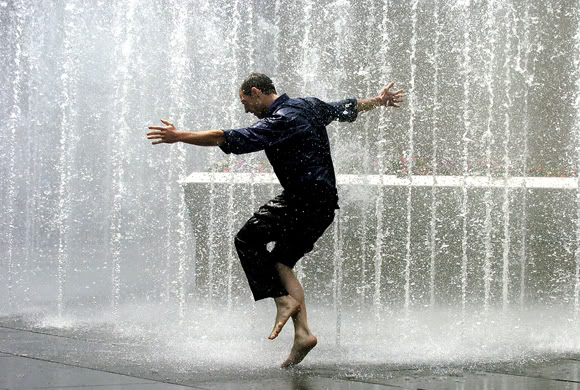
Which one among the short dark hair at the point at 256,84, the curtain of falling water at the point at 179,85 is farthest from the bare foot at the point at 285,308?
the curtain of falling water at the point at 179,85

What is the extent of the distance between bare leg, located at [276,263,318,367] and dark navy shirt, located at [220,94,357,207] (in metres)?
0.37

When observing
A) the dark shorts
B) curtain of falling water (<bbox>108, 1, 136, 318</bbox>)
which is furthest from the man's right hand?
curtain of falling water (<bbox>108, 1, 136, 318</bbox>)

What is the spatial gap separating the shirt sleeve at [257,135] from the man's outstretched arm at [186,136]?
4 centimetres

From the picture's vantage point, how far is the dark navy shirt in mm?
4309

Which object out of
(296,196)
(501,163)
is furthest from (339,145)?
(296,196)

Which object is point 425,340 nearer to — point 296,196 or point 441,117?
point 296,196

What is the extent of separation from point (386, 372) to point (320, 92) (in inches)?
237

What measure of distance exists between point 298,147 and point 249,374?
42.5 inches

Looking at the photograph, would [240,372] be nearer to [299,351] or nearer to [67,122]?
[299,351]

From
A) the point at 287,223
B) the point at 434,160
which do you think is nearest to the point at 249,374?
the point at 287,223

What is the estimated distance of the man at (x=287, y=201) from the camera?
4.35 m

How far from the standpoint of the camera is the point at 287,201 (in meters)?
4.46

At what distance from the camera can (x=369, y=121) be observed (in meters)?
10.0

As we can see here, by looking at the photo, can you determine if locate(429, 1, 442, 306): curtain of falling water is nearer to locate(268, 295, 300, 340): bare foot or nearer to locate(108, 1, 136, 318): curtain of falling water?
locate(268, 295, 300, 340): bare foot
